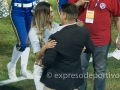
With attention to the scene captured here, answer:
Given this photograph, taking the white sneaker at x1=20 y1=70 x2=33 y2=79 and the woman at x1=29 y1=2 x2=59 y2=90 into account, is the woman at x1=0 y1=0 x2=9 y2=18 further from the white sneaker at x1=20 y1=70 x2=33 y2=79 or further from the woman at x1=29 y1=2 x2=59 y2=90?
the woman at x1=29 y1=2 x2=59 y2=90

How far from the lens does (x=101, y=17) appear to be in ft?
14.4

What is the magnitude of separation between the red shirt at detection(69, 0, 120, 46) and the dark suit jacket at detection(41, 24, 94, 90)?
76 centimetres

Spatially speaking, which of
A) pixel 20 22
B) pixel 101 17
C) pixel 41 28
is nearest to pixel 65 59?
pixel 41 28

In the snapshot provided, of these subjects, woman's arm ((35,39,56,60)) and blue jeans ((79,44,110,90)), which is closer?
woman's arm ((35,39,56,60))

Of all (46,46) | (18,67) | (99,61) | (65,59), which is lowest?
(18,67)

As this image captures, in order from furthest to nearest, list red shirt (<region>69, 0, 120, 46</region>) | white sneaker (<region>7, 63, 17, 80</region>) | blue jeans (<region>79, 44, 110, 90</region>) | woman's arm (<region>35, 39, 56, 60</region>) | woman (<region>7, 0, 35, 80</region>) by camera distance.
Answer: white sneaker (<region>7, 63, 17, 80</region>) → woman (<region>7, 0, 35, 80</region>) → blue jeans (<region>79, 44, 110, 90</region>) → red shirt (<region>69, 0, 120, 46</region>) → woman's arm (<region>35, 39, 56, 60</region>)

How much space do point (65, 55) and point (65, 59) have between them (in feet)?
0.16

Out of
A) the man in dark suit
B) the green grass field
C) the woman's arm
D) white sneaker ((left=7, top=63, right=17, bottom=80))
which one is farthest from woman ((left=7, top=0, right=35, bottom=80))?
the man in dark suit

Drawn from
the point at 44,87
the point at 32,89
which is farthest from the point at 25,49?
the point at 44,87

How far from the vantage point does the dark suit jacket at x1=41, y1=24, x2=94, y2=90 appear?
11.5ft

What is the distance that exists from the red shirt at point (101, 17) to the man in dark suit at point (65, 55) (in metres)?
0.76

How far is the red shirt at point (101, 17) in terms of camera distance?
435cm

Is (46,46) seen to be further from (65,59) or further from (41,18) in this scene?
(41,18)

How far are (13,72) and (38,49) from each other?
2.01 metres
